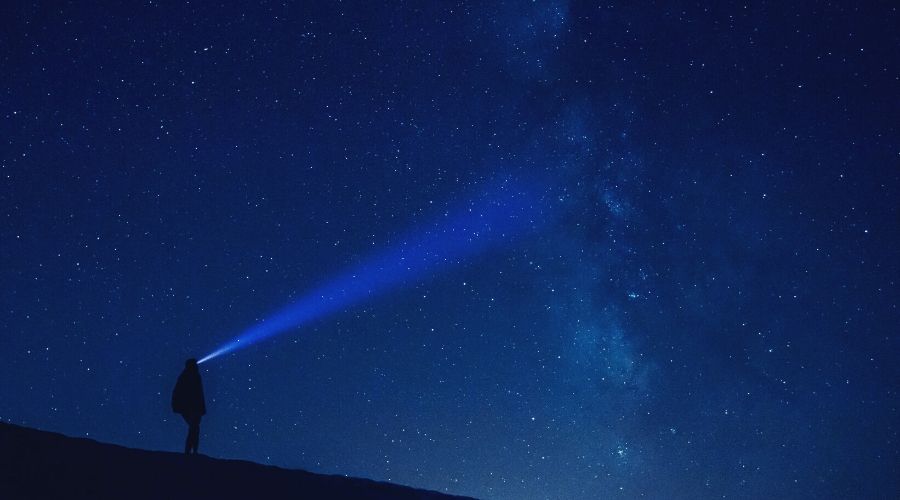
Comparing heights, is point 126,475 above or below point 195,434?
below

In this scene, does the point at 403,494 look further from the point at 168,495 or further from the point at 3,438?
the point at 3,438

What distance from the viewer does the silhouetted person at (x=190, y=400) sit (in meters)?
9.84

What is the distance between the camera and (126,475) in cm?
752

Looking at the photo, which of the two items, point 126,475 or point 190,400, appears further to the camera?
point 190,400

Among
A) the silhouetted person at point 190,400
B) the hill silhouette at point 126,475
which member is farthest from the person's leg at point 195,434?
the hill silhouette at point 126,475

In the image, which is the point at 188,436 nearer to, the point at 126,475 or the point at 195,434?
the point at 195,434

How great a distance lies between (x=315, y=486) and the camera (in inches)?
352

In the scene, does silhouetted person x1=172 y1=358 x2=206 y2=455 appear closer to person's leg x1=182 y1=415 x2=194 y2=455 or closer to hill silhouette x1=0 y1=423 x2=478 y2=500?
person's leg x1=182 y1=415 x2=194 y2=455

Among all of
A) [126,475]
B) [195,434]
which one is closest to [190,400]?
[195,434]

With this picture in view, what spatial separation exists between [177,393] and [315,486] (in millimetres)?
2609

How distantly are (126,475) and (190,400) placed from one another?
2.42m

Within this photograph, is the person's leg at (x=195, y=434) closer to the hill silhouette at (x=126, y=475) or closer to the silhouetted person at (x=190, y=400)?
the silhouetted person at (x=190, y=400)

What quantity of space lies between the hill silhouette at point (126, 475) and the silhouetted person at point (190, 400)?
0.92 metres

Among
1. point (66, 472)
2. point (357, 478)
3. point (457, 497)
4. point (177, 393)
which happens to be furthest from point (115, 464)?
point (457, 497)
